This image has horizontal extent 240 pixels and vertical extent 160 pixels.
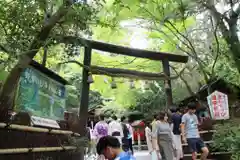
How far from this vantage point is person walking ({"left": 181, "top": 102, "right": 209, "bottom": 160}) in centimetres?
800

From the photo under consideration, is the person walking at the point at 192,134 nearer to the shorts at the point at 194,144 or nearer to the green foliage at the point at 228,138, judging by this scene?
the shorts at the point at 194,144

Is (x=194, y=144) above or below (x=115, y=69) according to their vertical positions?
below

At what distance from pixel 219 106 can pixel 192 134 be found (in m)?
3.48

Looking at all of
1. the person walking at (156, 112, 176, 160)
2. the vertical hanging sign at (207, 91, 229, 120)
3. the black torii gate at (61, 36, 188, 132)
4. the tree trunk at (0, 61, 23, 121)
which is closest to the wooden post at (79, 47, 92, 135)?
the black torii gate at (61, 36, 188, 132)

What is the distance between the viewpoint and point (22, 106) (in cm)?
617

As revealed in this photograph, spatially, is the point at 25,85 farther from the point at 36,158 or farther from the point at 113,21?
the point at 113,21

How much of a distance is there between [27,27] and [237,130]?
6109 millimetres

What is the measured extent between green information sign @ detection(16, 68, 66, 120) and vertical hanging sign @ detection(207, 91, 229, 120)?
5572 mm

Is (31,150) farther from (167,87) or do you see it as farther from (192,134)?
(167,87)

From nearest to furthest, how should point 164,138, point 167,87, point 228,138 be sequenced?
point 164,138 → point 228,138 → point 167,87

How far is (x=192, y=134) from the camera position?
26.3 ft

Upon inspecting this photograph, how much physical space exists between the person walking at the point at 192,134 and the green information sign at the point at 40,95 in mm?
3436

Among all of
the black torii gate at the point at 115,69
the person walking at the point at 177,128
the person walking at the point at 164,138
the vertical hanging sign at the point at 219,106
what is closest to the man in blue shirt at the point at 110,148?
the person walking at the point at 164,138

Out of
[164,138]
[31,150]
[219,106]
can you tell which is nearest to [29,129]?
[31,150]
